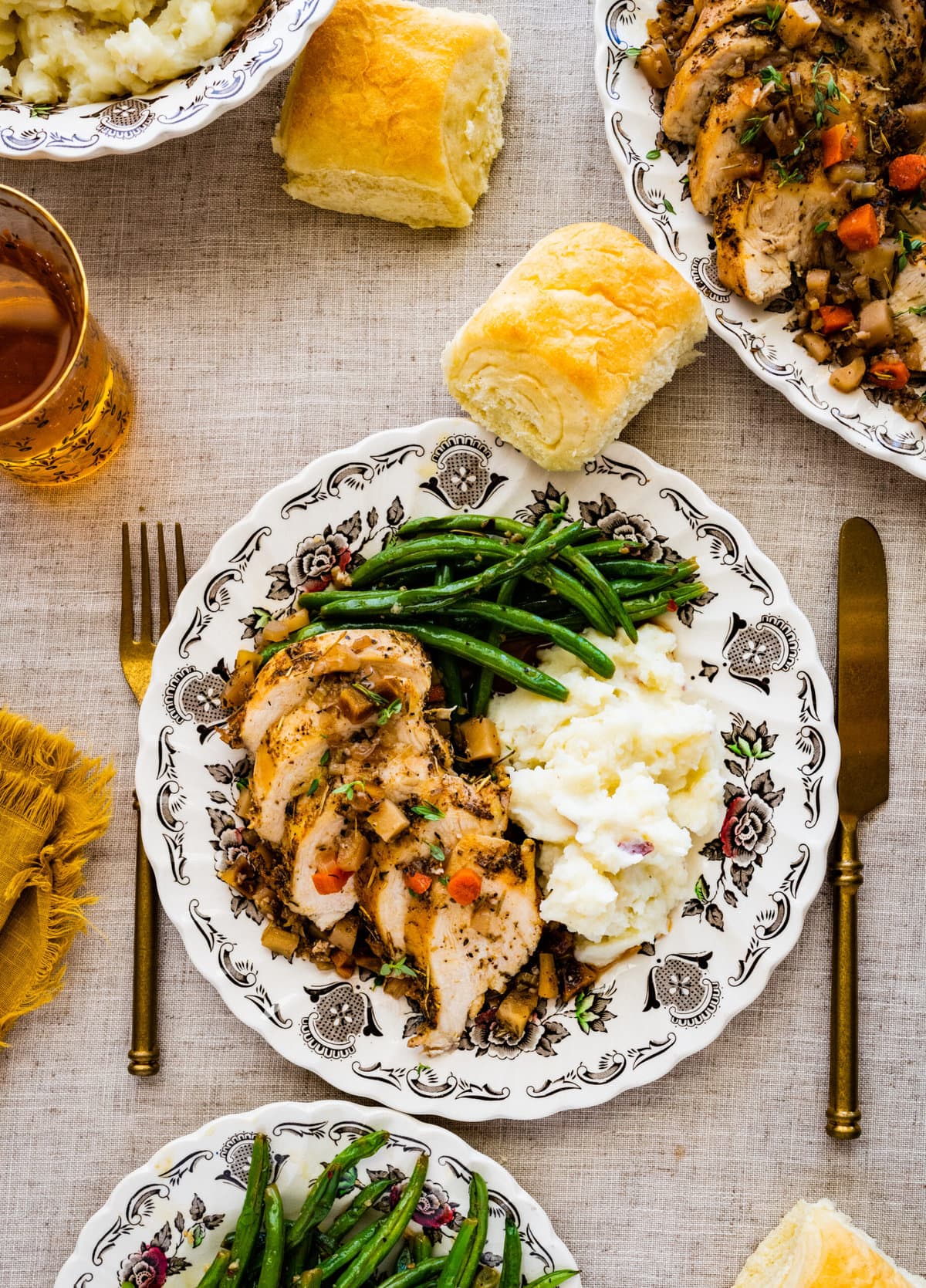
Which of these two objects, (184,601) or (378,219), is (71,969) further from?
(378,219)

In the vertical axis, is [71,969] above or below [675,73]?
below

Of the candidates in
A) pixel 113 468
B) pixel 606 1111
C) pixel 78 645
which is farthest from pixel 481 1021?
pixel 113 468

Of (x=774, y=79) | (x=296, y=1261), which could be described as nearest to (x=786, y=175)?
(x=774, y=79)

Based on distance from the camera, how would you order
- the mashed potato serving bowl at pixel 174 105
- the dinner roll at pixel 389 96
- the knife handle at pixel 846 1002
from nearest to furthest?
the mashed potato serving bowl at pixel 174 105
the dinner roll at pixel 389 96
the knife handle at pixel 846 1002

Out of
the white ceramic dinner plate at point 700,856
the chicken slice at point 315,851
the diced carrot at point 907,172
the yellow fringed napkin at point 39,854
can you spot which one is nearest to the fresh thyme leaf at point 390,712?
the chicken slice at point 315,851

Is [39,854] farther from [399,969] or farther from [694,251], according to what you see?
[694,251]

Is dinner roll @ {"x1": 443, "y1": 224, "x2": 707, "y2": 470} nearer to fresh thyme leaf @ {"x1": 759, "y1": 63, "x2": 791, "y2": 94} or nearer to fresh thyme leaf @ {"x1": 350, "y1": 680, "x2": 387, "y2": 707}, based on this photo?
fresh thyme leaf @ {"x1": 759, "y1": 63, "x2": 791, "y2": 94}

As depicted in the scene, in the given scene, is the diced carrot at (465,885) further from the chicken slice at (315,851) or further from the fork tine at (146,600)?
the fork tine at (146,600)
